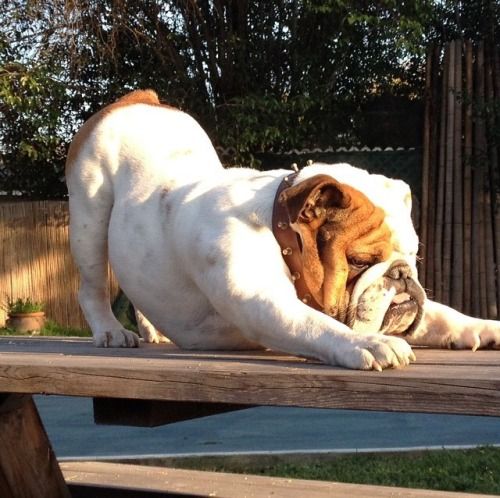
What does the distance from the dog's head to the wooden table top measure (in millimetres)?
189

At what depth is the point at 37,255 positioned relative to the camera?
35.2 ft

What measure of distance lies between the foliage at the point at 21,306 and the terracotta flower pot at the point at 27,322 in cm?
5

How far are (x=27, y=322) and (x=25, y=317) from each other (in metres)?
0.06

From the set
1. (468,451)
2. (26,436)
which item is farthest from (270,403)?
(468,451)

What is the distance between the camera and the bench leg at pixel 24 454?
3156mm

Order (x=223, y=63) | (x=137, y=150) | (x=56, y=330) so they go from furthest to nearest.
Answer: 1. (x=223, y=63)
2. (x=56, y=330)
3. (x=137, y=150)

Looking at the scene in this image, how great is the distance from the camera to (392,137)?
32.4 feet

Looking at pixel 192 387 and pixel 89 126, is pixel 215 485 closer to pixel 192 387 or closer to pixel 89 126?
pixel 89 126

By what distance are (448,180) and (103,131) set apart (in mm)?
6060

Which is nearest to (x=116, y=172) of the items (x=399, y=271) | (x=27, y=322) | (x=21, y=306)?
(x=399, y=271)

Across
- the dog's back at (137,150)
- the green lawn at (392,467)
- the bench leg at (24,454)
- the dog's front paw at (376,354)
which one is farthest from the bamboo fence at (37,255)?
the dog's front paw at (376,354)

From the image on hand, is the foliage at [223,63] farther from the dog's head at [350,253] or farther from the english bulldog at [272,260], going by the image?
the dog's head at [350,253]

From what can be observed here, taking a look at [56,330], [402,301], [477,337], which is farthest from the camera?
[56,330]

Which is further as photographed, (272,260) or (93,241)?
(93,241)
